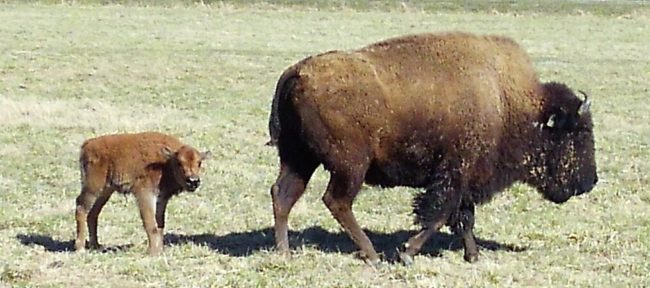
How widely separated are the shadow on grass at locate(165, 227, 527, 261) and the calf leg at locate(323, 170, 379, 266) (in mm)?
292

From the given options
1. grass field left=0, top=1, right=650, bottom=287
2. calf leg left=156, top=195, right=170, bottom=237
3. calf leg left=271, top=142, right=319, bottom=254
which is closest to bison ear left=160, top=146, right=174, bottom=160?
calf leg left=156, top=195, right=170, bottom=237

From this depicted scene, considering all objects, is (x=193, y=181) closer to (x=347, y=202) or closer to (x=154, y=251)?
(x=154, y=251)

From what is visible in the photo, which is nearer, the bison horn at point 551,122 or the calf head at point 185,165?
the calf head at point 185,165

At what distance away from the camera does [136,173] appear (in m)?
9.07

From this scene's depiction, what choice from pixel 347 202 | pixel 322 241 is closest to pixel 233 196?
pixel 322 241

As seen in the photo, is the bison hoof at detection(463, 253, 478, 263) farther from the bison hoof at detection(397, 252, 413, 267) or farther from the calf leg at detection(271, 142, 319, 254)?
the calf leg at detection(271, 142, 319, 254)

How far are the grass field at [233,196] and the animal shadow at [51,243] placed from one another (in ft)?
0.08

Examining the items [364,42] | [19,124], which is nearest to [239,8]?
[364,42]

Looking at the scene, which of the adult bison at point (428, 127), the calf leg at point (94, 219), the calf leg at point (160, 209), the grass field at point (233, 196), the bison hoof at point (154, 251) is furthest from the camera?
the calf leg at point (160, 209)

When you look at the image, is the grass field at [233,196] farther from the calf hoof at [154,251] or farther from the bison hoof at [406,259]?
the bison hoof at [406,259]

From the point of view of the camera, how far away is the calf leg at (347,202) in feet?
28.5

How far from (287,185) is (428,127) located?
1.25m

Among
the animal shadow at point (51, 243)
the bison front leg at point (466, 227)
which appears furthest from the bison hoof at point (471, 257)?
the animal shadow at point (51, 243)

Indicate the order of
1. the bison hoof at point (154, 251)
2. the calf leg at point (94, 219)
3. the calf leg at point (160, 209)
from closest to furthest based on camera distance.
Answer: the bison hoof at point (154, 251) < the calf leg at point (94, 219) < the calf leg at point (160, 209)
